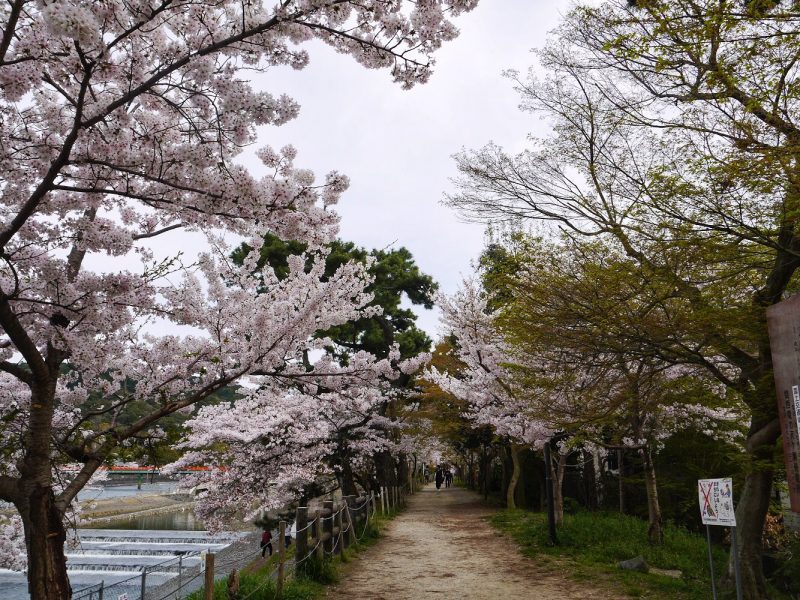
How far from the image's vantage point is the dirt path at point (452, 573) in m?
8.37

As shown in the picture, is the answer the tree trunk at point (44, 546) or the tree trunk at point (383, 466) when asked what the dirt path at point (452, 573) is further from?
the tree trunk at point (383, 466)

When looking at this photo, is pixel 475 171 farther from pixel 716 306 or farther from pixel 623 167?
pixel 716 306

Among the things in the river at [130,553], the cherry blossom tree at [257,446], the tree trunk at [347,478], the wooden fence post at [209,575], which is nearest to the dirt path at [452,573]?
the wooden fence post at [209,575]

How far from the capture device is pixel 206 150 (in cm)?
424

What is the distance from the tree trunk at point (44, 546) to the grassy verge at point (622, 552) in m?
6.96

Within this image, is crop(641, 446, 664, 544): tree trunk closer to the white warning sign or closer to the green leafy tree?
the white warning sign

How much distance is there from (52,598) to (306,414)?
14591mm

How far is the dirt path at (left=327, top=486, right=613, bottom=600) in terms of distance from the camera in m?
8.37

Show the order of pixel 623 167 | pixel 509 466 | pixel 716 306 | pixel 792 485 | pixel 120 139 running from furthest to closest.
Result: pixel 509 466 → pixel 623 167 → pixel 716 306 → pixel 120 139 → pixel 792 485

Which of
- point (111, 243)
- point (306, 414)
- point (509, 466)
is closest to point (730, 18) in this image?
point (111, 243)

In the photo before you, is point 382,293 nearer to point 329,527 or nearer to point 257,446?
point 257,446

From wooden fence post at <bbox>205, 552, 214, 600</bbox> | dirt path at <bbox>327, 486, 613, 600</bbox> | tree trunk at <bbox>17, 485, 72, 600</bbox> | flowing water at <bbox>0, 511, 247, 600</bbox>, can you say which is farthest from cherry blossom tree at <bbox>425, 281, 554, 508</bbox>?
tree trunk at <bbox>17, 485, 72, 600</bbox>

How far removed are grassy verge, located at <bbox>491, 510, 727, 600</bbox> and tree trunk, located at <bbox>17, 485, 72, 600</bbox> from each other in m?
6.96

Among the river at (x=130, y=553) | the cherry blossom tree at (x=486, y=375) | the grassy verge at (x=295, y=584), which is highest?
the cherry blossom tree at (x=486, y=375)
